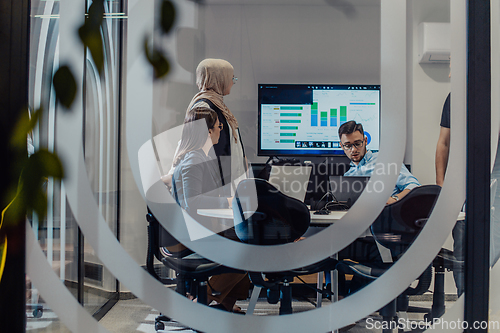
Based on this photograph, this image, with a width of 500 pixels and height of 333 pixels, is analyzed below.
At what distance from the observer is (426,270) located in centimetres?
111

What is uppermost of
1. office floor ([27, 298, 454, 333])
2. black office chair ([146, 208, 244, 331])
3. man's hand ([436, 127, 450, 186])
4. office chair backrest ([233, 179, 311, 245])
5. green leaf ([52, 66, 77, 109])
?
green leaf ([52, 66, 77, 109])

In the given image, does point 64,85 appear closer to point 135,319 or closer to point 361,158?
point 135,319

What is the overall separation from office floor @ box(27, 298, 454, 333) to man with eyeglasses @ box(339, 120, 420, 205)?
41 centimetres

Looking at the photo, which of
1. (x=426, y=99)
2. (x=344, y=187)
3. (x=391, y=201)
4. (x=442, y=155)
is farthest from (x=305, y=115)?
(x=442, y=155)

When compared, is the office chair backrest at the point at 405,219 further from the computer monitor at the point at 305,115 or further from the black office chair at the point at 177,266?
the computer monitor at the point at 305,115

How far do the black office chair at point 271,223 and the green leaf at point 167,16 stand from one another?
1122 mm

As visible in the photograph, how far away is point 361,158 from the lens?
234cm

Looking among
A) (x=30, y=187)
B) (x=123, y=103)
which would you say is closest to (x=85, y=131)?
(x=123, y=103)

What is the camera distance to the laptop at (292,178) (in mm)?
2088

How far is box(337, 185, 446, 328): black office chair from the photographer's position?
1113mm

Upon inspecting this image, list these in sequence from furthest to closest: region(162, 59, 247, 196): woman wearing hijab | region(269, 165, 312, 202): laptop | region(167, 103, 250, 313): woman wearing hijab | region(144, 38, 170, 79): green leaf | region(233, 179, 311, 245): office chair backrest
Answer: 1. region(269, 165, 312, 202): laptop
2. region(162, 59, 247, 196): woman wearing hijab
3. region(233, 179, 311, 245): office chair backrest
4. region(167, 103, 250, 313): woman wearing hijab
5. region(144, 38, 170, 79): green leaf

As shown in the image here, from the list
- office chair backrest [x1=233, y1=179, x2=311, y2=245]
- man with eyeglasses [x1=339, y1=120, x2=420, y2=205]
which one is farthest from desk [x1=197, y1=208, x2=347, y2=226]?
man with eyeglasses [x1=339, y1=120, x2=420, y2=205]

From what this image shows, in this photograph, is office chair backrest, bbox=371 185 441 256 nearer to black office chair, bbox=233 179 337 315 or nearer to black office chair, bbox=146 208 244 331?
black office chair, bbox=233 179 337 315

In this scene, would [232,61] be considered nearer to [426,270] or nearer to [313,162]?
[313,162]
